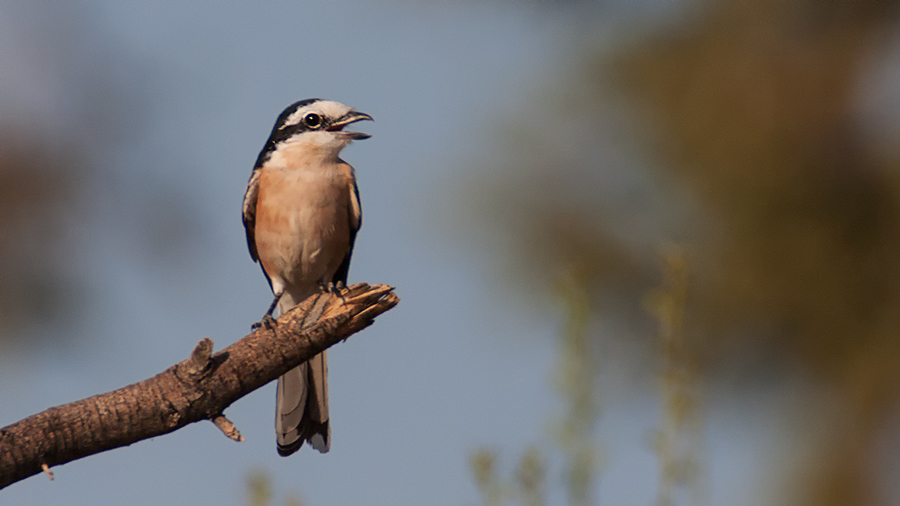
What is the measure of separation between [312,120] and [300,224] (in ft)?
2.24

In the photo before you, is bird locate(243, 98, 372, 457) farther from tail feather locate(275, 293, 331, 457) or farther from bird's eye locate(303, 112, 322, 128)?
tail feather locate(275, 293, 331, 457)

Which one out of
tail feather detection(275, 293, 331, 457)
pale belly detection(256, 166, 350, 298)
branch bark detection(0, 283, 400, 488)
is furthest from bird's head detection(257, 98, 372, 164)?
branch bark detection(0, 283, 400, 488)

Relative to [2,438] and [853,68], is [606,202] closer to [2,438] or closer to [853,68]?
[853,68]

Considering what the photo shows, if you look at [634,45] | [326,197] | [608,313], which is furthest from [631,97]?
[326,197]

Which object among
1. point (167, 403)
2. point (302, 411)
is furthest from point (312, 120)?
point (167, 403)

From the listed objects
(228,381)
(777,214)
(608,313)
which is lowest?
(228,381)

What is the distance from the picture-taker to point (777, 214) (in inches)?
499

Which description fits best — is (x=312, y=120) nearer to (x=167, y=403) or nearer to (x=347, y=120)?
(x=347, y=120)

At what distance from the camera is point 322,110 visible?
21.0 ft

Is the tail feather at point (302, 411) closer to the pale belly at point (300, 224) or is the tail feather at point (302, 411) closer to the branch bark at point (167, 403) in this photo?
the pale belly at point (300, 224)

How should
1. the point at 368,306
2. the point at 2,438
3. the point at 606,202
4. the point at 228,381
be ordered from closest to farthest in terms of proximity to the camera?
the point at 2,438 < the point at 228,381 < the point at 368,306 < the point at 606,202

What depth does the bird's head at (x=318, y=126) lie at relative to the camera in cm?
631

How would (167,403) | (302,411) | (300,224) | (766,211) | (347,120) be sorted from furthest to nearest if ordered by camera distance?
(766,211), (347,120), (300,224), (302,411), (167,403)

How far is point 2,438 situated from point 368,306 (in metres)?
1.46
